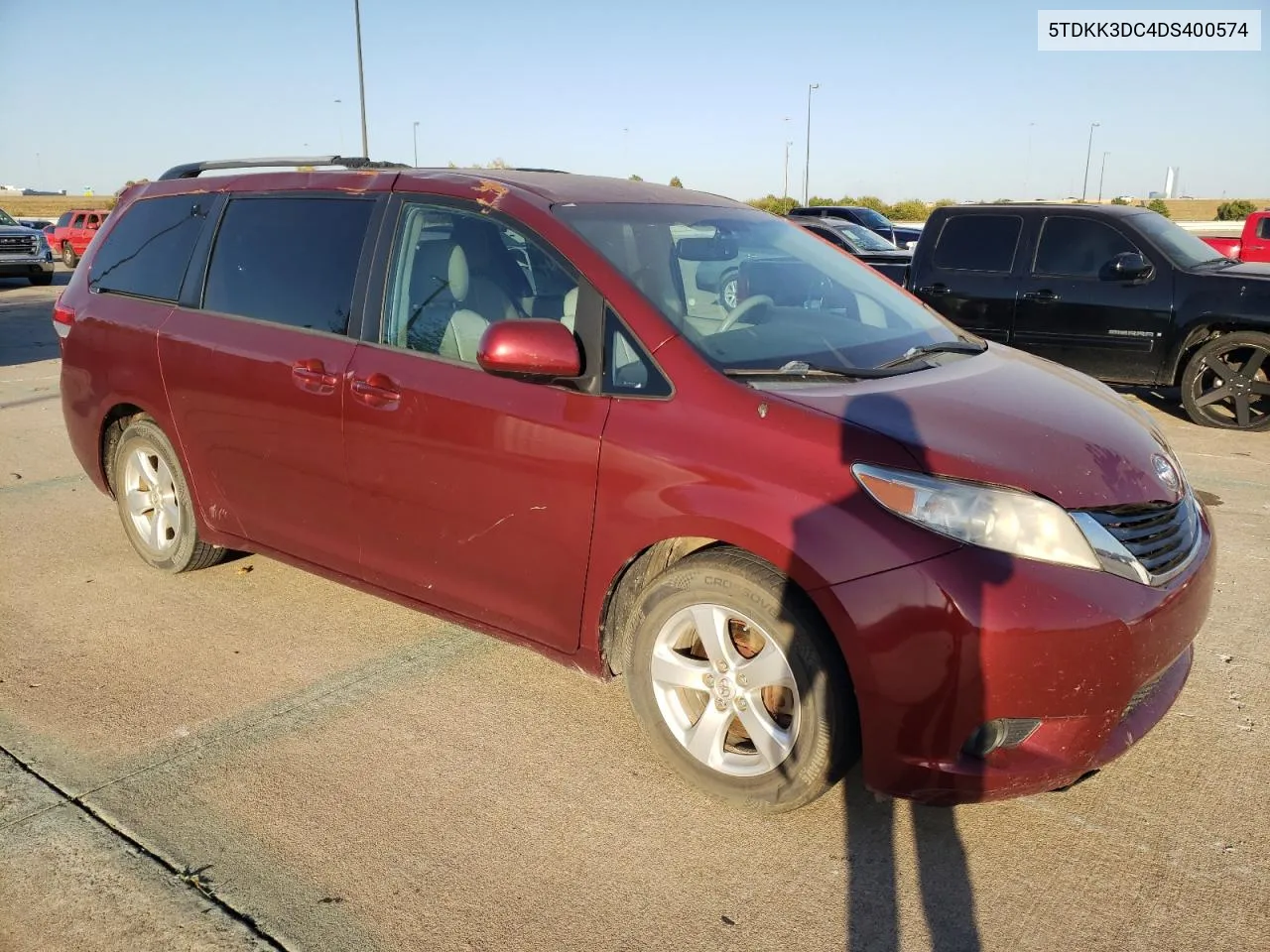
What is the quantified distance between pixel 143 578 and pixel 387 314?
7.16ft

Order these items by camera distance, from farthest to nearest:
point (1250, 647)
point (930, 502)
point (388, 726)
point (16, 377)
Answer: point (16, 377) < point (1250, 647) < point (388, 726) < point (930, 502)

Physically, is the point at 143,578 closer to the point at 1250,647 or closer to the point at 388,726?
the point at 388,726

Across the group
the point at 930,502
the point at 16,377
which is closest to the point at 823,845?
the point at 930,502

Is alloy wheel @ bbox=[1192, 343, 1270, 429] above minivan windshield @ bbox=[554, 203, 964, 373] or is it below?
below

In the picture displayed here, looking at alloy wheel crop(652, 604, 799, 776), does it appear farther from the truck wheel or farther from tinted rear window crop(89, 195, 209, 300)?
tinted rear window crop(89, 195, 209, 300)

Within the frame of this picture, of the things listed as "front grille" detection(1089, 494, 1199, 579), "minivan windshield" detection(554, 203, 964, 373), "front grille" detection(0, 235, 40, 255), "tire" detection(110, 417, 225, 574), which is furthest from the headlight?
"front grille" detection(0, 235, 40, 255)

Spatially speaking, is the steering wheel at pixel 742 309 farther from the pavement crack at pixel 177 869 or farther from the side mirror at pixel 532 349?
the pavement crack at pixel 177 869

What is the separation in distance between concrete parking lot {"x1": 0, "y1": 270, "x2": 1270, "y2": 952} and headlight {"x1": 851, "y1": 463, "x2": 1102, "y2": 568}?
34.8 inches

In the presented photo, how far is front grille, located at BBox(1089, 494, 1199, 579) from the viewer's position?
2.72 m

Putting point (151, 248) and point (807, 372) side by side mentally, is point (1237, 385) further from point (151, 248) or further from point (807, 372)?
point (151, 248)

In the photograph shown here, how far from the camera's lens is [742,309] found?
3512 mm

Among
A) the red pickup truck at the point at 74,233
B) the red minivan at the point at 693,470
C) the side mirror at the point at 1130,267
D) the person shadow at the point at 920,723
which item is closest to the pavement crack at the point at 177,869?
the red minivan at the point at 693,470

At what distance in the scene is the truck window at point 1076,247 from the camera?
8.56 meters

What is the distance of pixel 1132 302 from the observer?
836 cm
